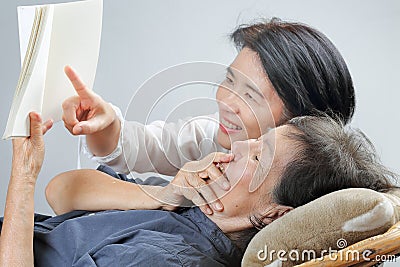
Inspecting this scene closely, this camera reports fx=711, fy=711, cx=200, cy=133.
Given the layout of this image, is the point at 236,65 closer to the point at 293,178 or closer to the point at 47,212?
the point at 293,178

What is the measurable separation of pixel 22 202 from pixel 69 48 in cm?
26

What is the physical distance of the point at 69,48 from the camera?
3.87 ft

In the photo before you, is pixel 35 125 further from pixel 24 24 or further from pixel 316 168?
pixel 316 168

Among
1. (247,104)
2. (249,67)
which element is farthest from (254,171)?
(249,67)

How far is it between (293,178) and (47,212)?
1.23 metres

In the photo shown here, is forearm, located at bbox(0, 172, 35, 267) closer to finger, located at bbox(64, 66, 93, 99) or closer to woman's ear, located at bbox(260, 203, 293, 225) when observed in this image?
finger, located at bbox(64, 66, 93, 99)

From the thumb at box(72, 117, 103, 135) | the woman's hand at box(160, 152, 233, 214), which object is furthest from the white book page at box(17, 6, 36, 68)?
the woman's hand at box(160, 152, 233, 214)

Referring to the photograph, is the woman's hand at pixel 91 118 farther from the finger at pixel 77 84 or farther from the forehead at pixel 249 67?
the forehead at pixel 249 67

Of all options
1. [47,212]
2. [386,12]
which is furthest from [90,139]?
[386,12]

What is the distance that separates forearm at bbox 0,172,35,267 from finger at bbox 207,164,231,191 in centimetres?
28

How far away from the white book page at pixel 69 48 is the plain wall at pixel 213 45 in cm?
88

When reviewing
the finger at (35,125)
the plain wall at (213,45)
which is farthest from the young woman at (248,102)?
the plain wall at (213,45)

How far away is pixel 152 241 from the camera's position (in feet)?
3.57

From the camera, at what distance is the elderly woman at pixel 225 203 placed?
3.61 ft
